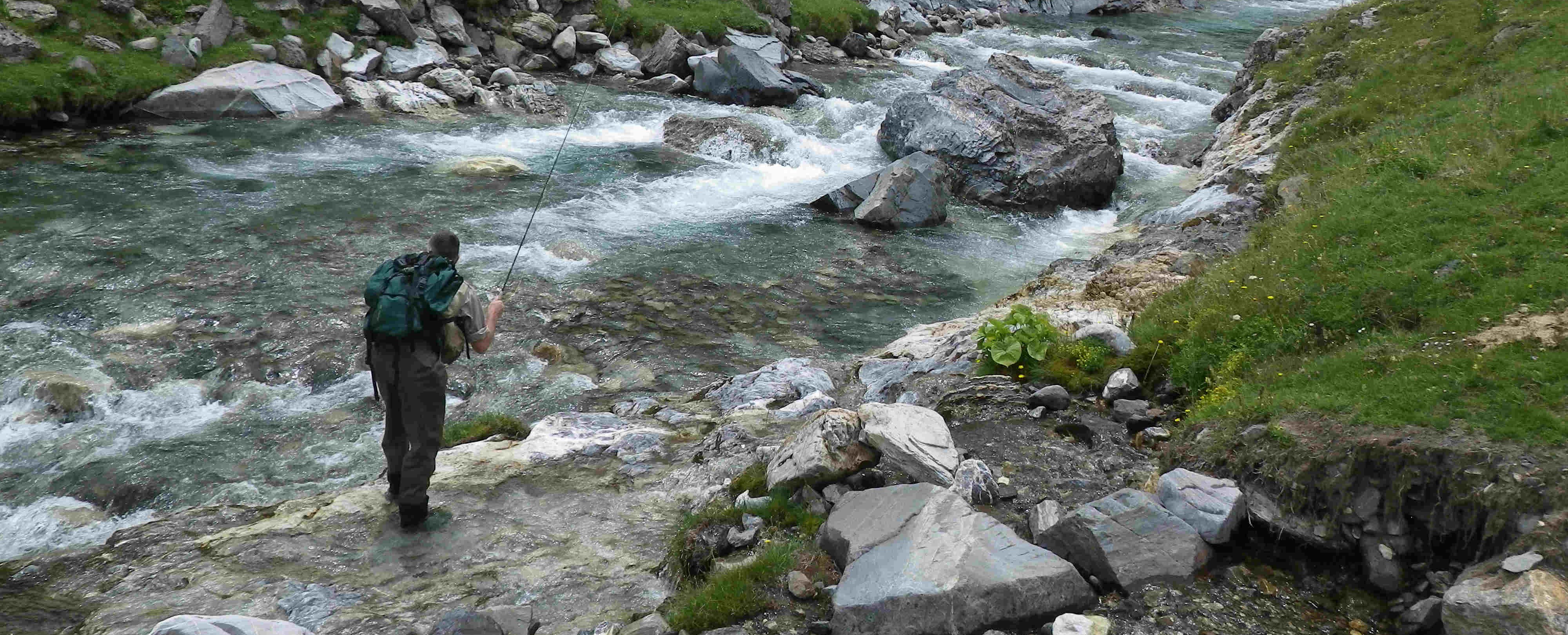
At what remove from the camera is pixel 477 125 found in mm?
24641

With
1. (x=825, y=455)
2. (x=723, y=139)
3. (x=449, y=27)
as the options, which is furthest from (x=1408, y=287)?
(x=449, y=27)

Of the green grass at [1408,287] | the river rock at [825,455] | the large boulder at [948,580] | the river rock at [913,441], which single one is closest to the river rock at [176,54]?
the river rock at [825,455]

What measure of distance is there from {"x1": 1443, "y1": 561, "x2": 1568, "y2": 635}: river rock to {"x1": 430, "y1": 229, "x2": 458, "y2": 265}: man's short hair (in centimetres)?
735

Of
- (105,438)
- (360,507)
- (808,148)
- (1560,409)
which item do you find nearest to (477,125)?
(808,148)

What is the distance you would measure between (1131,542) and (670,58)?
2683 cm

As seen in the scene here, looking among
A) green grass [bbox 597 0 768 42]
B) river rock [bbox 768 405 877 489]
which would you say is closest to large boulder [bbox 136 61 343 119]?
green grass [bbox 597 0 768 42]

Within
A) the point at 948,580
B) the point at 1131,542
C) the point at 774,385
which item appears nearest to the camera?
the point at 948,580

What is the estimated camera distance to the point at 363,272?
1496 cm

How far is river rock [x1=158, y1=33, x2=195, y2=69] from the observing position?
23.7 metres

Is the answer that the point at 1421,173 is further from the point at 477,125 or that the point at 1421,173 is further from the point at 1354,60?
the point at 477,125

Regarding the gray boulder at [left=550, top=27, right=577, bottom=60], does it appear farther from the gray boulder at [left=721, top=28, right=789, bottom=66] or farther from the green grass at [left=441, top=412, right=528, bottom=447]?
the green grass at [left=441, top=412, right=528, bottom=447]

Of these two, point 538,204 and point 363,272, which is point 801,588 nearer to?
point 538,204

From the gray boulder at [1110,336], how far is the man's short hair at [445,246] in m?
6.36

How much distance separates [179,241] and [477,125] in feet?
33.0
